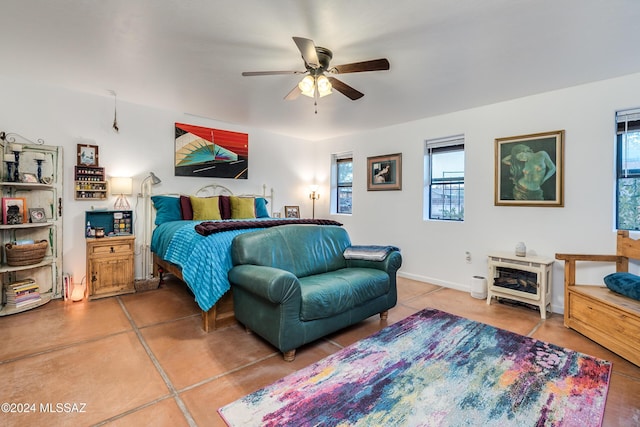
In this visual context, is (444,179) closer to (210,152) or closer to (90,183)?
(210,152)

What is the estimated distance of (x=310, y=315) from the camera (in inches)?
88.4

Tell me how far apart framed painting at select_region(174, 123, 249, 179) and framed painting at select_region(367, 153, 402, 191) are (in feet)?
7.13

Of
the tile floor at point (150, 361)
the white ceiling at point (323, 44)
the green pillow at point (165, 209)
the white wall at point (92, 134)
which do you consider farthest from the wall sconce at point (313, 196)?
the tile floor at point (150, 361)

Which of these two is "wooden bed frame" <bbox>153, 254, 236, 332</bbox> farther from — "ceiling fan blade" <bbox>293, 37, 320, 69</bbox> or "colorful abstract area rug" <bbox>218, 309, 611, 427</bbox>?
"ceiling fan blade" <bbox>293, 37, 320, 69</bbox>

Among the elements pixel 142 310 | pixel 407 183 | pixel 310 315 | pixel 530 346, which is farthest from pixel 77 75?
pixel 530 346

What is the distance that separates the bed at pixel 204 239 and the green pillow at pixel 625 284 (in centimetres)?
274

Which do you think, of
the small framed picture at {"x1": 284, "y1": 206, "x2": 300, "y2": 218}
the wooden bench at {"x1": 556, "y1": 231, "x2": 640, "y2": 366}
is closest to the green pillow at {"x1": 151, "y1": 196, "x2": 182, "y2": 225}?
the small framed picture at {"x1": 284, "y1": 206, "x2": 300, "y2": 218}

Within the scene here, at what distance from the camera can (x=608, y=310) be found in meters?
2.38

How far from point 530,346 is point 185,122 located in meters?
4.95

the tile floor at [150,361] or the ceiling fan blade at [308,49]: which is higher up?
the ceiling fan blade at [308,49]

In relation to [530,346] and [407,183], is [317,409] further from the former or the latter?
[407,183]

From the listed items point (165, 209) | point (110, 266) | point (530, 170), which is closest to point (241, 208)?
point (165, 209)

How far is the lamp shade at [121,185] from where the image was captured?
3.76m

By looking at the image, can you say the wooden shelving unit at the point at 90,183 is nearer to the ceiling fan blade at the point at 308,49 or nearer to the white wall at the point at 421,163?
the white wall at the point at 421,163
